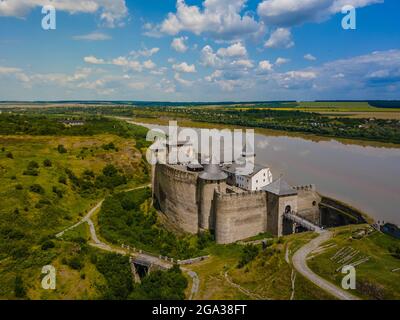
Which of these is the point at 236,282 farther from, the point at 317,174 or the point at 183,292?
the point at 317,174

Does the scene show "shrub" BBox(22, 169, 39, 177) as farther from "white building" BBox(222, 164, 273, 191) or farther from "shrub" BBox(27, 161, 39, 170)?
"white building" BBox(222, 164, 273, 191)

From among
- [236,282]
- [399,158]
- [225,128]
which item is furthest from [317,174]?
[225,128]

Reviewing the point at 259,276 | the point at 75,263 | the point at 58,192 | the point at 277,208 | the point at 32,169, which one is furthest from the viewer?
the point at 32,169

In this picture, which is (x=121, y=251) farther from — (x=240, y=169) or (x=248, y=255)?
(x=240, y=169)

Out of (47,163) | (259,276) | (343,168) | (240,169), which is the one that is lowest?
(259,276)

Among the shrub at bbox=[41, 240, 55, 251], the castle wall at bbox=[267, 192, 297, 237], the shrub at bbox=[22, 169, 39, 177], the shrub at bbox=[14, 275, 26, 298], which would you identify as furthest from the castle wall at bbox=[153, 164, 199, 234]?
the shrub at bbox=[14, 275, 26, 298]

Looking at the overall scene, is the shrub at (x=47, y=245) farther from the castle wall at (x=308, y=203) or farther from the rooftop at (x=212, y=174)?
the castle wall at (x=308, y=203)

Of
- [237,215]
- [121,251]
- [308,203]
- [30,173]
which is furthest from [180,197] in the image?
[30,173]
